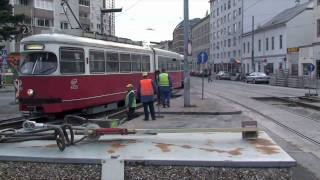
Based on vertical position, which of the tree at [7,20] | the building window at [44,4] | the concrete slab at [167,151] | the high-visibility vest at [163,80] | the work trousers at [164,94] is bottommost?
the work trousers at [164,94]

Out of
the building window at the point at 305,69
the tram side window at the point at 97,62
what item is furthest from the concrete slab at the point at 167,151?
the building window at the point at 305,69

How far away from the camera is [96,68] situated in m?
20.6

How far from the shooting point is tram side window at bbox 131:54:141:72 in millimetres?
25584

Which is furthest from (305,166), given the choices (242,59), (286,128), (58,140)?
(242,59)

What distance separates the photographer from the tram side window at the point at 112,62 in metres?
22.0

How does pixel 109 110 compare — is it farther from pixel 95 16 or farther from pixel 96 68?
pixel 95 16

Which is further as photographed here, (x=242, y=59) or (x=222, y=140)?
(x=242, y=59)

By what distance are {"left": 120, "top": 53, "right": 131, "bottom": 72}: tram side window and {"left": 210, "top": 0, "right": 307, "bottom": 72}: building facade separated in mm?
72904

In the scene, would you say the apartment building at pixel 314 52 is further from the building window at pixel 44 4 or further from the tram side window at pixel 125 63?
the tram side window at pixel 125 63

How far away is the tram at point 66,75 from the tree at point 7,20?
364 inches

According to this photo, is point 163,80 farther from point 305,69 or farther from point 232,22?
point 232,22

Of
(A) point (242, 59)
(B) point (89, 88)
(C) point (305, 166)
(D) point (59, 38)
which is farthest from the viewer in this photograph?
(A) point (242, 59)

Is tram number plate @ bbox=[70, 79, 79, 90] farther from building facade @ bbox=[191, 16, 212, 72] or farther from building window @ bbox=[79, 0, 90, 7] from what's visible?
building facade @ bbox=[191, 16, 212, 72]

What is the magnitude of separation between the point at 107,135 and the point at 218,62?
113m
